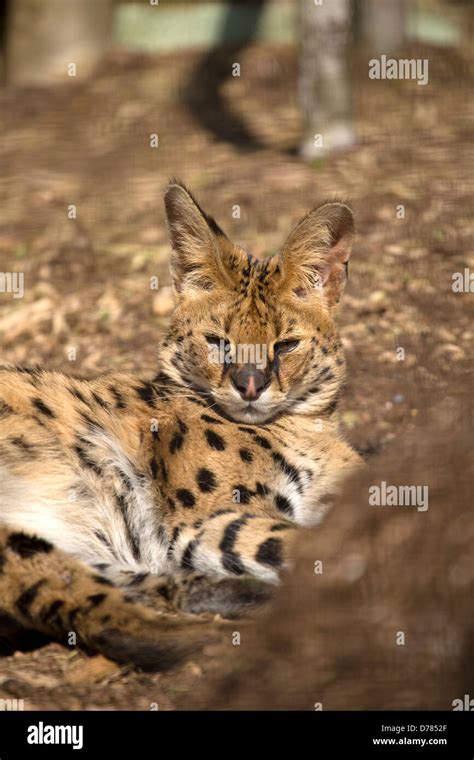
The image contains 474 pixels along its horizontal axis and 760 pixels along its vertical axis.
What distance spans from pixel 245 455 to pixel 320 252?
113 cm

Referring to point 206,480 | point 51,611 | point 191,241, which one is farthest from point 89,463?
point 191,241

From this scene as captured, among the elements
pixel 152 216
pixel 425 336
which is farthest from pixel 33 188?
pixel 425 336

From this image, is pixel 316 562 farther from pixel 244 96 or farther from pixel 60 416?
pixel 244 96

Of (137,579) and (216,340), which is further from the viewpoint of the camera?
(216,340)

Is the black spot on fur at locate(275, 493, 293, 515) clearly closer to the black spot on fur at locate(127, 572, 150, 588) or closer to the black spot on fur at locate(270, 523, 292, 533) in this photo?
the black spot on fur at locate(270, 523, 292, 533)

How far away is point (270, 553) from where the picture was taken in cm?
499

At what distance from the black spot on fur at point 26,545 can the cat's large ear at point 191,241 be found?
1.64m

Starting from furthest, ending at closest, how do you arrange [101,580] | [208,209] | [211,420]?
1. [208,209]
2. [211,420]
3. [101,580]

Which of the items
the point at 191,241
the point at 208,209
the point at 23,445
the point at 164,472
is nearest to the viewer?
the point at 23,445

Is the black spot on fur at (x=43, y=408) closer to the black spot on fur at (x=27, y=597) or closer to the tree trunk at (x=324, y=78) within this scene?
the black spot on fur at (x=27, y=597)

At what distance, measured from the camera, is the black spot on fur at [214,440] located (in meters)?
5.40

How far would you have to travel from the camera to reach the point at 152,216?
999 cm

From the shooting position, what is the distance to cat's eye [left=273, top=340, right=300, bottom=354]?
5602 millimetres

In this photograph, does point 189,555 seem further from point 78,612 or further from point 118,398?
point 118,398
